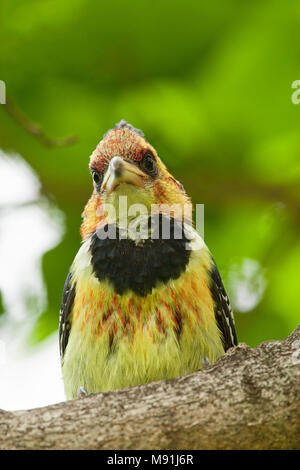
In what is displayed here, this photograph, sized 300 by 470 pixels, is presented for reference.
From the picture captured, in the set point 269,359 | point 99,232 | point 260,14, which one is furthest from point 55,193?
point 269,359

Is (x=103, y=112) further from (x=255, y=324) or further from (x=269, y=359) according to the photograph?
(x=269, y=359)

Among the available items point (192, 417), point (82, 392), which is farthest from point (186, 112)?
point (192, 417)

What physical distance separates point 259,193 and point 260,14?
1178 mm

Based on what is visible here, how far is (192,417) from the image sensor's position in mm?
3055

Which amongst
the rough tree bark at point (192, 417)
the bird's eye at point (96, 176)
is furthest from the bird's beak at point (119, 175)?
the rough tree bark at point (192, 417)

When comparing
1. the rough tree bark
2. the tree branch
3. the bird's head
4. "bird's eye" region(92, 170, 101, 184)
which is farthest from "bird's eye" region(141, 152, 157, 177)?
the rough tree bark

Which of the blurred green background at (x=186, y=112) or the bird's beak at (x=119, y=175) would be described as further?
the blurred green background at (x=186, y=112)

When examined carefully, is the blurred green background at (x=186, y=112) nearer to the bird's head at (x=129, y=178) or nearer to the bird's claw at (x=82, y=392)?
the bird's head at (x=129, y=178)

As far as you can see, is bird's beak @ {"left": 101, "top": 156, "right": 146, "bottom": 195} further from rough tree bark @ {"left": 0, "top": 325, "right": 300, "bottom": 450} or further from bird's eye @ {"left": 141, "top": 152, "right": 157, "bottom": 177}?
rough tree bark @ {"left": 0, "top": 325, "right": 300, "bottom": 450}

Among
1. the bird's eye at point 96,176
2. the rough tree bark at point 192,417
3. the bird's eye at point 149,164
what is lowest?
the rough tree bark at point 192,417

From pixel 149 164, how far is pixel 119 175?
0.44 m

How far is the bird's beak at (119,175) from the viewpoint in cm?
446

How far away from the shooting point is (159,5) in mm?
4719

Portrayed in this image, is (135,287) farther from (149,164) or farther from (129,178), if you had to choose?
(149,164)
